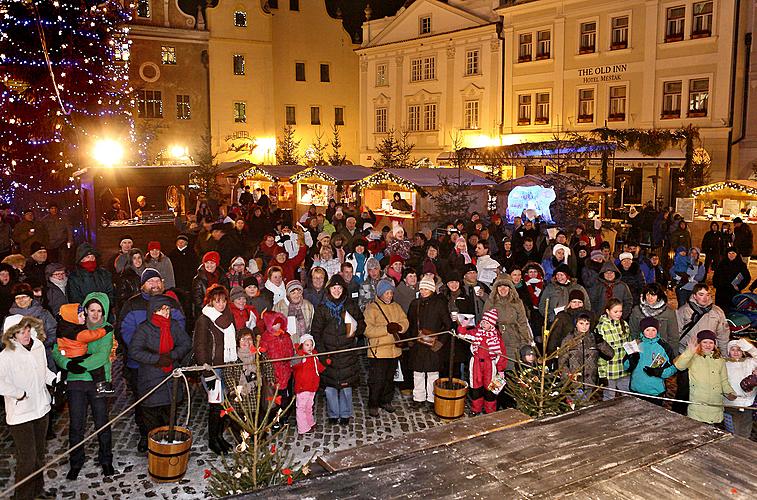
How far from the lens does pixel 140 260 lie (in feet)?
33.1

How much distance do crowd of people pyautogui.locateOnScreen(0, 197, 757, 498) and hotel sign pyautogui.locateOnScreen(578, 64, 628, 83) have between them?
2092 cm

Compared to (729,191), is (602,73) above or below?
above

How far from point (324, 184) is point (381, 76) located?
17.3 meters

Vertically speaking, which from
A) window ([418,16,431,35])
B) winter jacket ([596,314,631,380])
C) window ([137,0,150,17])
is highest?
window ([137,0,150,17])

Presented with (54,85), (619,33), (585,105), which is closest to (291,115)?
(585,105)

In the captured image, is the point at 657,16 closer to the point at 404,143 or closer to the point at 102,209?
the point at 404,143

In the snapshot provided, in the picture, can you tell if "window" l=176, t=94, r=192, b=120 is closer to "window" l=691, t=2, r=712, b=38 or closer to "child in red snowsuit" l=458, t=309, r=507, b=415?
"window" l=691, t=2, r=712, b=38

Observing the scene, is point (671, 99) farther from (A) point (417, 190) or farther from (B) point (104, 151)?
(B) point (104, 151)

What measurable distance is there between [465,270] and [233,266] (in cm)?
375

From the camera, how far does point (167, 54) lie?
3853cm

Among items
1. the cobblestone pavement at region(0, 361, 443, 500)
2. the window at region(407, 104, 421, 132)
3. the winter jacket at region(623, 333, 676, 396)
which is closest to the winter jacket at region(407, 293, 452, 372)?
the cobblestone pavement at region(0, 361, 443, 500)

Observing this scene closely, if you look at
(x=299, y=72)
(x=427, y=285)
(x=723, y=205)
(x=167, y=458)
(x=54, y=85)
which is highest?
(x=299, y=72)

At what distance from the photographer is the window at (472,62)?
35.9m

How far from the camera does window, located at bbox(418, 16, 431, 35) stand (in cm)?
3806
